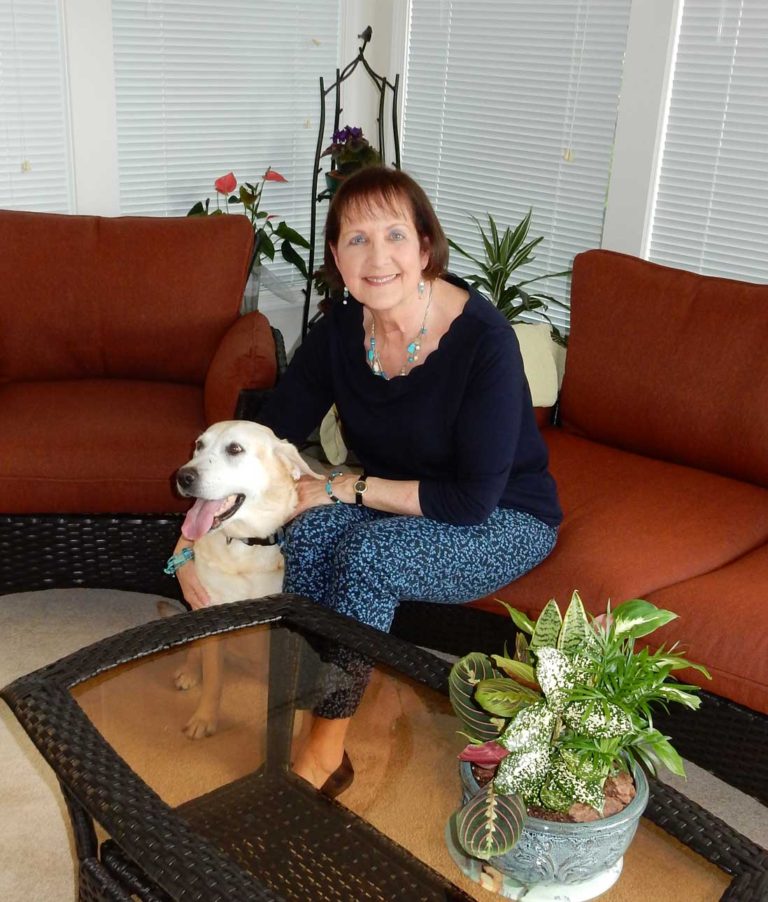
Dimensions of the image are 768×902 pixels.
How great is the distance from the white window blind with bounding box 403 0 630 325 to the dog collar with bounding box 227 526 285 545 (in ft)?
6.21

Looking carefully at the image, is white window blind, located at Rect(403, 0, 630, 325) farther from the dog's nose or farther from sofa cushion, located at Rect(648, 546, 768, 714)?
the dog's nose

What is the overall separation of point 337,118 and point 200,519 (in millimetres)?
2330

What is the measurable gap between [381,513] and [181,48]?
2265 mm

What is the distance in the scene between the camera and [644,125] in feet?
10.7

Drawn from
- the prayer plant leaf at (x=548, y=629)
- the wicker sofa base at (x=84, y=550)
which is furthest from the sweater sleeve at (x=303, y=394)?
the prayer plant leaf at (x=548, y=629)

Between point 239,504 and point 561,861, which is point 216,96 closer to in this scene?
point 239,504

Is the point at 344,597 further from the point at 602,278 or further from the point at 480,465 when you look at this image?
the point at 602,278

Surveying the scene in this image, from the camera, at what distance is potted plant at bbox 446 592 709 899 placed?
1.18 m

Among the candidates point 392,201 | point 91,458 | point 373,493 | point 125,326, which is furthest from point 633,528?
point 125,326

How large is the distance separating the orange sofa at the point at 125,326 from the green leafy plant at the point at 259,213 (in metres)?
0.65

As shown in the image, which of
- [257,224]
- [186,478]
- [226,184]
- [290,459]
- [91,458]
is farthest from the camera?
[257,224]

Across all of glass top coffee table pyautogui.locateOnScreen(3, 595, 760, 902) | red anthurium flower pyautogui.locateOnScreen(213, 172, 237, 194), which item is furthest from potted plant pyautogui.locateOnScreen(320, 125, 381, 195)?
glass top coffee table pyautogui.locateOnScreen(3, 595, 760, 902)

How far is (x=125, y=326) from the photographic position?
9.13 ft

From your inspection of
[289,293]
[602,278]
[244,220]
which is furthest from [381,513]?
[289,293]
